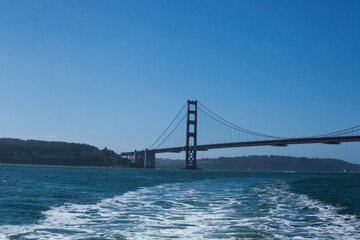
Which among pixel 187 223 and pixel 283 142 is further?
pixel 283 142

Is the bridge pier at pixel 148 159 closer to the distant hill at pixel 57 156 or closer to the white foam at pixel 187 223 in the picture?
the distant hill at pixel 57 156

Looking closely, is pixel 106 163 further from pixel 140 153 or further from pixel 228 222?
pixel 228 222

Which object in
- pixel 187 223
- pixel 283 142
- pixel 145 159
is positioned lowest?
pixel 187 223

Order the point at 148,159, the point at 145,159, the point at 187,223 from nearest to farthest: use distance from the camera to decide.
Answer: the point at 187,223, the point at 145,159, the point at 148,159

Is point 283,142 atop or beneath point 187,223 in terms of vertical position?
atop

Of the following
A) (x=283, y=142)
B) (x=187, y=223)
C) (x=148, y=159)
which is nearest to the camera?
(x=187, y=223)

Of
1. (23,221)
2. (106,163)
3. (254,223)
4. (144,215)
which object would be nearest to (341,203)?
(254,223)

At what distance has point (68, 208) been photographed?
41.5 ft

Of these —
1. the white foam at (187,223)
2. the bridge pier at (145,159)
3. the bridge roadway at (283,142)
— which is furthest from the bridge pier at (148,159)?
the white foam at (187,223)

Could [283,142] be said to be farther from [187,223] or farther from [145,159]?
[187,223]

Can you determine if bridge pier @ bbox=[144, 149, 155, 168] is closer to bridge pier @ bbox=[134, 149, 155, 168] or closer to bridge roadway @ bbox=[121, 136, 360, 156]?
bridge pier @ bbox=[134, 149, 155, 168]

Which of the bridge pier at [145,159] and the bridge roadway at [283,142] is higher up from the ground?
the bridge roadway at [283,142]

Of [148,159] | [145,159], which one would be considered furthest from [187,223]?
[148,159]

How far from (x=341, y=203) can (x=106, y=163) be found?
107474 millimetres
